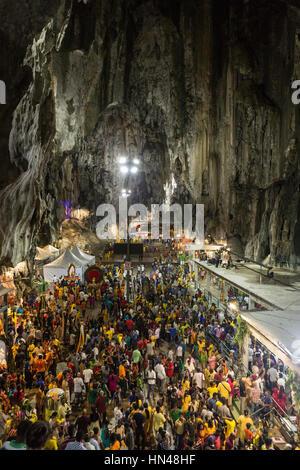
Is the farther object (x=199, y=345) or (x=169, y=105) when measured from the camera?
(x=169, y=105)

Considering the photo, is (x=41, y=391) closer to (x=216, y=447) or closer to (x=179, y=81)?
(x=216, y=447)

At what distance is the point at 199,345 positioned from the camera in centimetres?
924

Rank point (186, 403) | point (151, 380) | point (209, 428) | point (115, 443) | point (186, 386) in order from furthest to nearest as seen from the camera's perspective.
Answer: point (151, 380)
point (186, 386)
point (186, 403)
point (209, 428)
point (115, 443)

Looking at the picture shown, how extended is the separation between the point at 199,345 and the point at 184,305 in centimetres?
449

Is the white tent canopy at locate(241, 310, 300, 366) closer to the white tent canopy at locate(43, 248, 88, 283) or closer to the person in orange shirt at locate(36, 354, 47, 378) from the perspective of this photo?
the person in orange shirt at locate(36, 354, 47, 378)

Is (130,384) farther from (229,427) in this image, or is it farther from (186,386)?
(229,427)

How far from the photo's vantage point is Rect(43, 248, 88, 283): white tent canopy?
17.4 metres

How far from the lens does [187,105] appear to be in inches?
1189

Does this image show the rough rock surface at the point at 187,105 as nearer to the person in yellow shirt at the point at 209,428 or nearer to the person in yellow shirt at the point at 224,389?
the person in yellow shirt at the point at 224,389

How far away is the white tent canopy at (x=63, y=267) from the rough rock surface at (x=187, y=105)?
1.56 metres

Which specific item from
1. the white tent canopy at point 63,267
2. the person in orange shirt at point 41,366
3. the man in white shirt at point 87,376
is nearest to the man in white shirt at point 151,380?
the man in white shirt at point 87,376

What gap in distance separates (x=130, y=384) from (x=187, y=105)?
2875cm

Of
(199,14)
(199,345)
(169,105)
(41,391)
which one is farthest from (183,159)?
(41,391)

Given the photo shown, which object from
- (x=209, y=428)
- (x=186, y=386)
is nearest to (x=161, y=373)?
(x=186, y=386)
